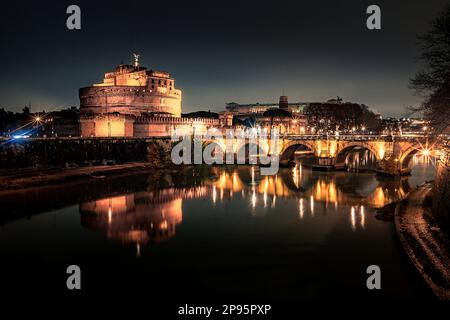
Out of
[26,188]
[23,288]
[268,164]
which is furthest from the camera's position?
[268,164]

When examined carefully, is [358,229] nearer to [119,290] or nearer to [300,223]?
[300,223]

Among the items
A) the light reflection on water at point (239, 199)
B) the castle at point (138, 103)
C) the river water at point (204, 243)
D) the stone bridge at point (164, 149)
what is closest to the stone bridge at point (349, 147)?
the stone bridge at point (164, 149)

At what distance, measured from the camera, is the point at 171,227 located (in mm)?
20422

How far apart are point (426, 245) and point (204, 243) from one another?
337 inches

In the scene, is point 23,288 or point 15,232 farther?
point 15,232

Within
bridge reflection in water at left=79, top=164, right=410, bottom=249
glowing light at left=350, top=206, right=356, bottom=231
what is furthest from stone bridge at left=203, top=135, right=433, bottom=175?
glowing light at left=350, top=206, right=356, bottom=231

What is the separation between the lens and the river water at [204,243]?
42.9 feet

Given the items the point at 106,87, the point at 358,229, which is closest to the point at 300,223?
the point at 358,229

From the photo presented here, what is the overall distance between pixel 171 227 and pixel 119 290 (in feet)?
24.7

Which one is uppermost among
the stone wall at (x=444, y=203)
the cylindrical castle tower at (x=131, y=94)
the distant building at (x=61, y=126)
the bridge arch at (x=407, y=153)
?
the cylindrical castle tower at (x=131, y=94)

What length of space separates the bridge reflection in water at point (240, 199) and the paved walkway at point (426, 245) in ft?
7.94

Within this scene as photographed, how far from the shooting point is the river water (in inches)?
514

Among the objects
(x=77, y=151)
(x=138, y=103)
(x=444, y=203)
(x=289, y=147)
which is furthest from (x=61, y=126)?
(x=444, y=203)

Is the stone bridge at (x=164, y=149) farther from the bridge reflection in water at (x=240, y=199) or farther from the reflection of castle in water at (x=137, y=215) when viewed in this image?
the reflection of castle in water at (x=137, y=215)
